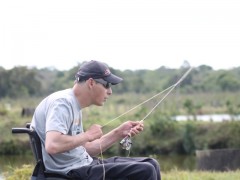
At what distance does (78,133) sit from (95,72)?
1.31 ft

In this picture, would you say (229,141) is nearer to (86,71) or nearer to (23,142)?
(23,142)

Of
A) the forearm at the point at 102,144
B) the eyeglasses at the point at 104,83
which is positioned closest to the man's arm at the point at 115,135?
the forearm at the point at 102,144

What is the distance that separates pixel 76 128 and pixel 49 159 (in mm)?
254

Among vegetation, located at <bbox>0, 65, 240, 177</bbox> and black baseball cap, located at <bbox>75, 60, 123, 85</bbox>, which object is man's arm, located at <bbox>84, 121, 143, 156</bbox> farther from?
vegetation, located at <bbox>0, 65, 240, 177</bbox>

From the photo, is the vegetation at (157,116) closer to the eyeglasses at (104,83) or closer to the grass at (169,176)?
the grass at (169,176)

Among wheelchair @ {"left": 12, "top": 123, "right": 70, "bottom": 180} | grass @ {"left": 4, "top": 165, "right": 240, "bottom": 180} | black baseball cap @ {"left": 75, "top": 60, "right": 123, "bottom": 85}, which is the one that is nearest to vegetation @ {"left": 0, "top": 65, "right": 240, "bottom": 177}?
grass @ {"left": 4, "top": 165, "right": 240, "bottom": 180}

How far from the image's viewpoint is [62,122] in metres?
3.40

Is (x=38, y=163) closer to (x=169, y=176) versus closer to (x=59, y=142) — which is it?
(x=59, y=142)

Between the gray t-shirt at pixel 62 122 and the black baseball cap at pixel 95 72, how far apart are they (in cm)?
13

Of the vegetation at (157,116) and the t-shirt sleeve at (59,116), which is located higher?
the t-shirt sleeve at (59,116)

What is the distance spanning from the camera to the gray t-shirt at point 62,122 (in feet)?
11.3

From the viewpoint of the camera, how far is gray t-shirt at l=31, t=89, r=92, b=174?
3.44 metres

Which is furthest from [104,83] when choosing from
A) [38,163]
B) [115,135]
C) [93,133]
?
[38,163]

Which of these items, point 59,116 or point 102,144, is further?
point 102,144
